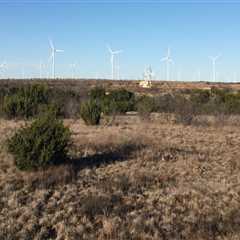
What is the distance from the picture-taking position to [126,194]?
42.8 feet

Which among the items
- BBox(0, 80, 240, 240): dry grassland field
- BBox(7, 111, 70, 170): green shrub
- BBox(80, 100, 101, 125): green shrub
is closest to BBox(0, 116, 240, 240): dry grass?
BBox(0, 80, 240, 240): dry grassland field

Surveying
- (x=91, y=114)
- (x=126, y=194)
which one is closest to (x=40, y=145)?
(x=126, y=194)

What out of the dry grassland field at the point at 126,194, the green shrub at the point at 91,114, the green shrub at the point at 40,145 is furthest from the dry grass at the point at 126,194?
the green shrub at the point at 91,114

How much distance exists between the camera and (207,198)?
12.8 meters

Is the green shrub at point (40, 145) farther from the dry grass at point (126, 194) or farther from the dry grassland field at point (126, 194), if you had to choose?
the dry grass at point (126, 194)

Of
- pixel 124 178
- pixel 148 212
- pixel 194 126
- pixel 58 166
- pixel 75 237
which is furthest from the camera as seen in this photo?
pixel 194 126

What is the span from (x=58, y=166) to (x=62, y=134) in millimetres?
1410

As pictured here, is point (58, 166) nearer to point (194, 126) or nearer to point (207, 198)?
point (207, 198)

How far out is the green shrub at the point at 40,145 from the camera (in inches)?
612

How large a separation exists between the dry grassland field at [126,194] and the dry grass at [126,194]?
2cm

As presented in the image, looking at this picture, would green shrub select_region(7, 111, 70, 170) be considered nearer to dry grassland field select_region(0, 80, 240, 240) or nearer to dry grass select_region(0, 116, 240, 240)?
dry grassland field select_region(0, 80, 240, 240)

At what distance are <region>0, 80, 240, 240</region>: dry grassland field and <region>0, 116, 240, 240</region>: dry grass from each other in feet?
0.06

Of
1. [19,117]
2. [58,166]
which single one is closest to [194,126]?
[19,117]

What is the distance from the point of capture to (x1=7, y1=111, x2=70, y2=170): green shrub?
15.6 meters
